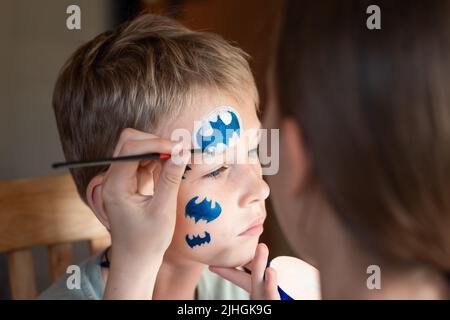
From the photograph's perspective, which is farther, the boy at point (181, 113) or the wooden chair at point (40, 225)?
the wooden chair at point (40, 225)

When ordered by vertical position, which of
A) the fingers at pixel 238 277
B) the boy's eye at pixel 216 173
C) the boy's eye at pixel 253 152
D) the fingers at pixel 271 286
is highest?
the boy's eye at pixel 253 152

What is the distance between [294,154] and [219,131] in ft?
0.44

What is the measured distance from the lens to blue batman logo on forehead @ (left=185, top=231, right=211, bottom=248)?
604 mm

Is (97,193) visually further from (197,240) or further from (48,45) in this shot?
(48,45)

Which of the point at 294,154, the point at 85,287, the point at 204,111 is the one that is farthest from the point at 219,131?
the point at 85,287

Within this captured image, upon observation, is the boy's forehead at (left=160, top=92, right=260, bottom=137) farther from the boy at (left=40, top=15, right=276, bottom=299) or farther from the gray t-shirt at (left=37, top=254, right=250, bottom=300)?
the gray t-shirt at (left=37, top=254, right=250, bottom=300)

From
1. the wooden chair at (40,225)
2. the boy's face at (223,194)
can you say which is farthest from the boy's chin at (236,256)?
the wooden chair at (40,225)

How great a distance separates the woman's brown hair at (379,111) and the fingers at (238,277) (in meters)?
0.18

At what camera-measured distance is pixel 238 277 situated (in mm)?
606

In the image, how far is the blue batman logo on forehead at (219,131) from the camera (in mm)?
572

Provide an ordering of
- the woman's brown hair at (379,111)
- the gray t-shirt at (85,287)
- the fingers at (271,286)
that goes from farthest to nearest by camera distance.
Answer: the gray t-shirt at (85,287) < the fingers at (271,286) < the woman's brown hair at (379,111)

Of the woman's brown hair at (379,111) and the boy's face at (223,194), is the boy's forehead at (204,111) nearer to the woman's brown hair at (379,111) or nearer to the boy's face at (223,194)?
the boy's face at (223,194)

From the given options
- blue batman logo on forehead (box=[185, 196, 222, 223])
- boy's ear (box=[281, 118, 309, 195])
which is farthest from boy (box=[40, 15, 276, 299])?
boy's ear (box=[281, 118, 309, 195])
